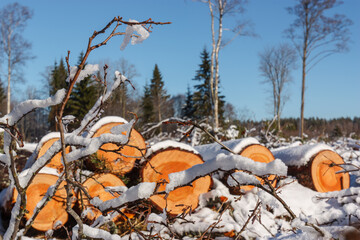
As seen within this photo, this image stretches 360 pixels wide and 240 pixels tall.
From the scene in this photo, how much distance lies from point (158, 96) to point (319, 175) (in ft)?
81.4

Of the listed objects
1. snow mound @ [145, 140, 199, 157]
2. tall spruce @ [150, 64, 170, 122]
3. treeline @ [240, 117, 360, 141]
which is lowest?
treeline @ [240, 117, 360, 141]

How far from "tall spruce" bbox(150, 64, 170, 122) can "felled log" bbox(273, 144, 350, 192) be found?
2211 cm

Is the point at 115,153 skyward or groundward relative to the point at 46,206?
skyward

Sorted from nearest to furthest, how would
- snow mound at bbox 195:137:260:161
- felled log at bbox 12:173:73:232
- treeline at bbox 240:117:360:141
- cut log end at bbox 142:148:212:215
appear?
felled log at bbox 12:173:73:232, cut log end at bbox 142:148:212:215, snow mound at bbox 195:137:260:161, treeline at bbox 240:117:360:141

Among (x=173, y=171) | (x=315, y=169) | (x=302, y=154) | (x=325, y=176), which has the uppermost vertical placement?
(x=302, y=154)

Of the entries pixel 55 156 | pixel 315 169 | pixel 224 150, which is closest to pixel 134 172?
pixel 55 156

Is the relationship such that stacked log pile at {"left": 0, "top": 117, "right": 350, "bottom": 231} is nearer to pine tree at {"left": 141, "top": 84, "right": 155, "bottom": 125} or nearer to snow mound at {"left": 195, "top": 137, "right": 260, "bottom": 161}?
snow mound at {"left": 195, "top": 137, "right": 260, "bottom": 161}

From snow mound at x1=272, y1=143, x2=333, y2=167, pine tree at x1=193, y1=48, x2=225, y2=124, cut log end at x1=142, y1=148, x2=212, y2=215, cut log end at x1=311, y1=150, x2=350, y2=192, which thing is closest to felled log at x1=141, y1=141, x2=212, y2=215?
cut log end at x1=142, y1=148, x2=212, y2=215

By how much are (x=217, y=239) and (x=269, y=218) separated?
1.00m

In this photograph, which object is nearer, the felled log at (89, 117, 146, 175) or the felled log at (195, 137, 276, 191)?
the felled log at (89, 117, 146, 175)

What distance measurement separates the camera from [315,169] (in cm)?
423

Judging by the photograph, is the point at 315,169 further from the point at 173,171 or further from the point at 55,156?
the point at 55,156

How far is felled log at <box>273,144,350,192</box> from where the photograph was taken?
4.20m

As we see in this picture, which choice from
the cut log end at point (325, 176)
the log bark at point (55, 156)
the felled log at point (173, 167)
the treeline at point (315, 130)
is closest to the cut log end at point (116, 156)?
the felled log at point (173, 167)
